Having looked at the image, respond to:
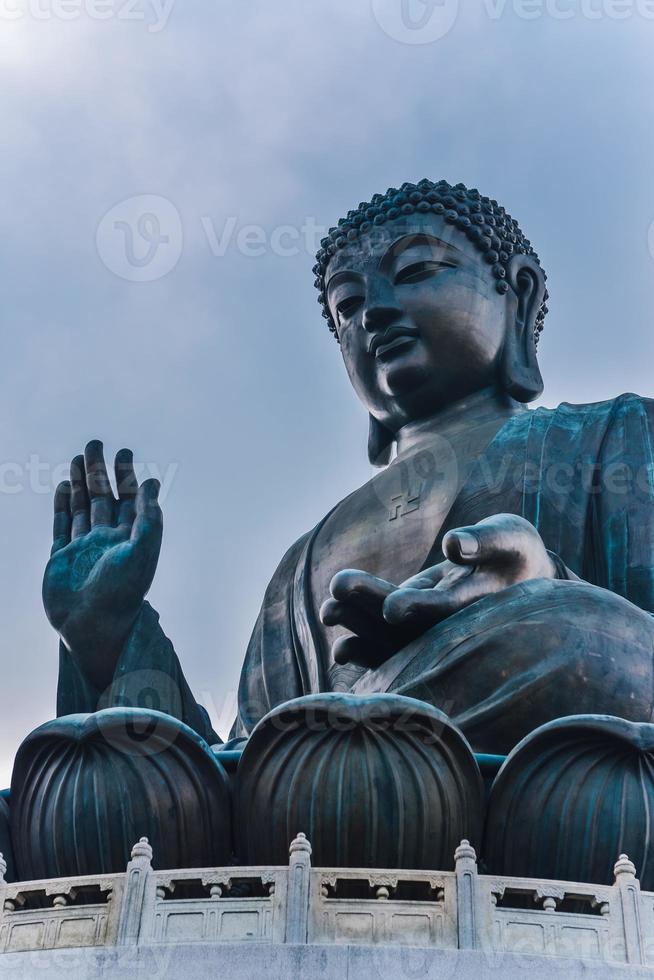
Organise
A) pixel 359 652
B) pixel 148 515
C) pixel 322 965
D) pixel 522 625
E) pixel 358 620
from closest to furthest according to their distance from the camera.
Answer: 1. pixel 322 965
2. pixel 522 625
3. pixel 358 620
4. pixel 359 652
5. pixel 148 515

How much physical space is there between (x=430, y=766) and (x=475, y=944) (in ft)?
2.64

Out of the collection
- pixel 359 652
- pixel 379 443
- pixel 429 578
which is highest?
pixel 379 443

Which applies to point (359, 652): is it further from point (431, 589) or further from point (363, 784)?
point (363, 784)

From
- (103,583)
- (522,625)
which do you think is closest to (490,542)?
(522,625)

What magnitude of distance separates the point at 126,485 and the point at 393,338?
74.1 inches

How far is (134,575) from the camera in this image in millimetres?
8398

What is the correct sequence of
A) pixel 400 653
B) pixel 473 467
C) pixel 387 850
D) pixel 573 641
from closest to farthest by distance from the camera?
pixel 387 850 < pixel 573 641 < pixel 400 653 < pixel 473 467

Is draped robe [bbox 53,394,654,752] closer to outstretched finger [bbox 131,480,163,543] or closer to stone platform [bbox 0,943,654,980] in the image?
outstretched finger [bbox 131,480,163,543]

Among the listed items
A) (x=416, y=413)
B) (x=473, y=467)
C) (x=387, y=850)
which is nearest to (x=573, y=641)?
(x=387, y=850)

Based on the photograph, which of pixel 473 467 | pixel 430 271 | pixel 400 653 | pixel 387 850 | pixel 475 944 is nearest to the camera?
pixel 475 944

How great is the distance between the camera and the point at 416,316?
9.98 metres

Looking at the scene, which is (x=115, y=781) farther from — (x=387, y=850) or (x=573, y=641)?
(x=573, y=641)

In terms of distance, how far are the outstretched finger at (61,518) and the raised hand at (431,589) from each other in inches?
66.5

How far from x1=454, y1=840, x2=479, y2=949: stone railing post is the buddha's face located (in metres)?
4.65
